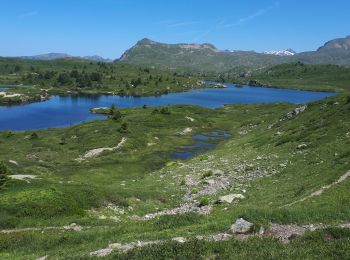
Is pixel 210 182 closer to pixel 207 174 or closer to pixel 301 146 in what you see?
pixel 207 174

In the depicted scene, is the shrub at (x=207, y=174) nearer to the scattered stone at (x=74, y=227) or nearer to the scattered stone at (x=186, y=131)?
the scattered stone at (x=74, y=227)

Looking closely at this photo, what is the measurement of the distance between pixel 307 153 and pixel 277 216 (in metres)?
30.3

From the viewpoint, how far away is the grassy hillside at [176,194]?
23.0 meters

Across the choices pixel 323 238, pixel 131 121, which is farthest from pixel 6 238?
pixel 131 121

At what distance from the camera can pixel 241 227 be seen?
81.9ft

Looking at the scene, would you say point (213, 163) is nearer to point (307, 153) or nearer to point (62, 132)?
point (307, 153)

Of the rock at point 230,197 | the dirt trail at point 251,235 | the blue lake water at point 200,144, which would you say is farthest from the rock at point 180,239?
the blue lake water at point 200,144

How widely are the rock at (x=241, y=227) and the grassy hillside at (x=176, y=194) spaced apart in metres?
0.69

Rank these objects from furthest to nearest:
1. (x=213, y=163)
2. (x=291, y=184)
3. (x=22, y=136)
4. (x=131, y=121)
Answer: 1. (x=131, y=121)
2. (x=22, y=136)
3. (x=213, y=163)
4. (x=291, y=184)

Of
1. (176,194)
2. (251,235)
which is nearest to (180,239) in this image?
(251,235)

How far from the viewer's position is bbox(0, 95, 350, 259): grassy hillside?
23.0 metres

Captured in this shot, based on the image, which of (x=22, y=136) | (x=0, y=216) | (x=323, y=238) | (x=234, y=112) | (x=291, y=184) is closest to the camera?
(x=323, y=238)

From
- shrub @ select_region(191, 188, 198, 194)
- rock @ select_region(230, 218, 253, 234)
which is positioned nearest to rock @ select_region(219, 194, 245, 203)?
shrub @ select_region(191, 188, 198, 194)

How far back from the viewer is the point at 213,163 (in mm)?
67812
